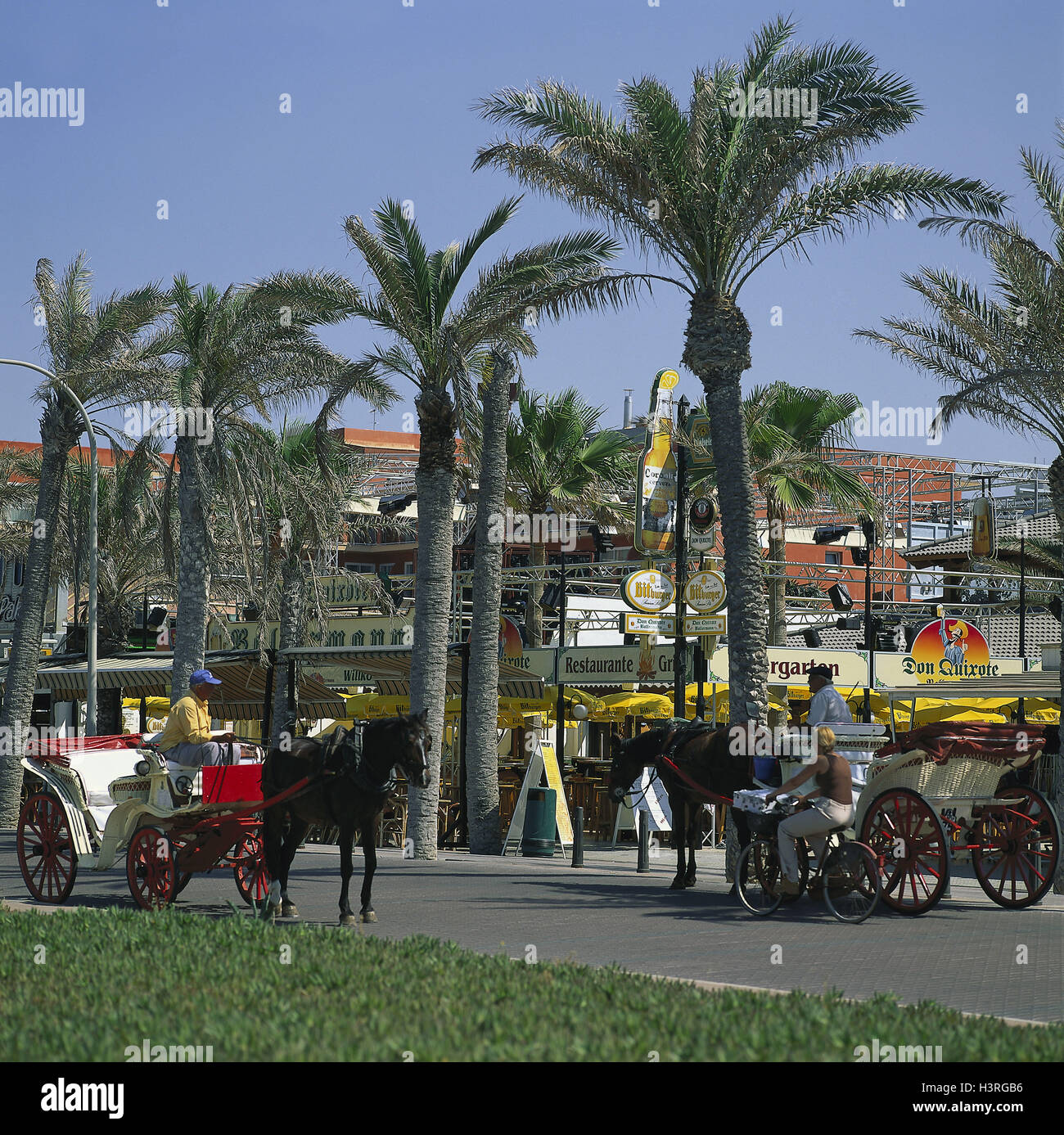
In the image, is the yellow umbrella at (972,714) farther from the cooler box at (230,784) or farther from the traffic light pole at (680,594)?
the cooler box at (230,784)

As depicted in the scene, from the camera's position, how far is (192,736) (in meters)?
13.7

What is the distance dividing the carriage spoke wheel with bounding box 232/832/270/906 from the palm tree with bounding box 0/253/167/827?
1481cm

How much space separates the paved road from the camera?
9.91 metres

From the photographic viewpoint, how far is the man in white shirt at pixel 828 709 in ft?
48.5

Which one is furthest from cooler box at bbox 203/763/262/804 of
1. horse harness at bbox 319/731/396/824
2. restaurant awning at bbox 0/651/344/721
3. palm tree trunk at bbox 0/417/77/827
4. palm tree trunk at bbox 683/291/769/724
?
palm tree trunk at bbox 0/417/77/827

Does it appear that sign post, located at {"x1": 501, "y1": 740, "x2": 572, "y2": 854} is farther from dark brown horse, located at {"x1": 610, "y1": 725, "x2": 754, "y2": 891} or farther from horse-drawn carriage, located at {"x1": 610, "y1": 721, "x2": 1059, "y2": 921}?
horse-drawn carriage, located at {"x1": 610, "y1": 721, "x2": 1059, "y2": 921}

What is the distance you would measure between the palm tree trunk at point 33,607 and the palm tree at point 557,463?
12301 millimetres

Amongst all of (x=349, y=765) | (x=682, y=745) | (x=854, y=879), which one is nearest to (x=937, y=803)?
(x=854, y=879)

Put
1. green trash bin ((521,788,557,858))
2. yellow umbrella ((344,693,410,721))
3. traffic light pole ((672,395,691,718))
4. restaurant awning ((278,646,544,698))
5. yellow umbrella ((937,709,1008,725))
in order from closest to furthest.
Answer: traffic light pole ((672,395,691,718)) → green trash bin ((521,788,557,858)) → restaurant awning ((278,646,544,698)) → yellow umbrella ((937,709,1008,725)) → yellow umbrella ((344,693,410,721))

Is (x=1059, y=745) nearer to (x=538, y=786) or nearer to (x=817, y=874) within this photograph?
(x=817, y=874)

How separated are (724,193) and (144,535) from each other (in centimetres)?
2296

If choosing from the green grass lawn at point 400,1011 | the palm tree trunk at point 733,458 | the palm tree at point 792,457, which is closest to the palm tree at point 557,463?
the palm tree at point 792,457

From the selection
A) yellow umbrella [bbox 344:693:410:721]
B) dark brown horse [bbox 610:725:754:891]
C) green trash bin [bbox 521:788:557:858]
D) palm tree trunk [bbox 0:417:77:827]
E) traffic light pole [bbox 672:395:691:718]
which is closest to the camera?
dark brown horse [bbox 610:725:754:891]
